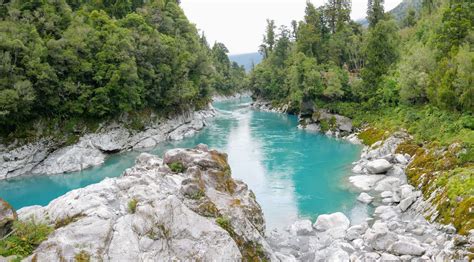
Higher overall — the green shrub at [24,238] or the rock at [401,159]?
the green shrub at [24,238]

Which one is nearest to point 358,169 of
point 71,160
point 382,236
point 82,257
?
point 382,236

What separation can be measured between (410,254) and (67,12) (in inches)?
1671

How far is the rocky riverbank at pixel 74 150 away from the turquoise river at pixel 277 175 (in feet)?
4.41

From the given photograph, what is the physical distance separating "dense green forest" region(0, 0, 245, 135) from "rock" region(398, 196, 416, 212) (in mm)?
31254

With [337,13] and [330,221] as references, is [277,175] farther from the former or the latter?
[337,13]

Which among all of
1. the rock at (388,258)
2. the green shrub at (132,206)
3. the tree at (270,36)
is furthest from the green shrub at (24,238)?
the tree at (270,36)

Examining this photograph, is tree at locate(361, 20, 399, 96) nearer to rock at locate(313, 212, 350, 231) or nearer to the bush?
rock at locate(313, 212, 350, 231)

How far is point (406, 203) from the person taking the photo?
885 inches

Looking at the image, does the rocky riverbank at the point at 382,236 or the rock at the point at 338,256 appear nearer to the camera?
the rocky riverbank at the point at 382,236

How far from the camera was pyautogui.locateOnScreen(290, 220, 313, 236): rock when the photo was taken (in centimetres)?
2061

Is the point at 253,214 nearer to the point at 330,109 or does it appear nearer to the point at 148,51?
the point at 148,51

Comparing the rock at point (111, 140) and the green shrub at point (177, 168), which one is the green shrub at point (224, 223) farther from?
the rock at point (111, 140)

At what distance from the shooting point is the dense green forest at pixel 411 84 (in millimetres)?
23938

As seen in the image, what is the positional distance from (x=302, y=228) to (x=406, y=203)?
6871mm
